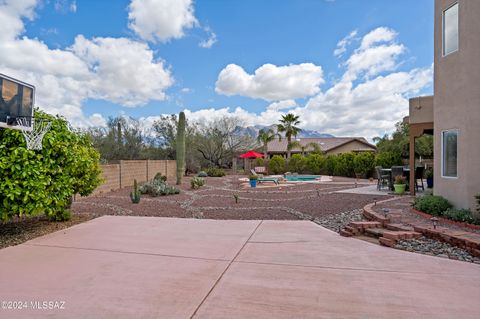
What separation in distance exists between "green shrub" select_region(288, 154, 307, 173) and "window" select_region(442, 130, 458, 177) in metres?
19.2

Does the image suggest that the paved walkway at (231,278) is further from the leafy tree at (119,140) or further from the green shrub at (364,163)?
the leafy tree at (119,140)

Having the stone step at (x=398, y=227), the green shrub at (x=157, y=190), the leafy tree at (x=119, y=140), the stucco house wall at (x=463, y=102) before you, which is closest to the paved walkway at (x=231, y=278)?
the stone step at (x=398, y=227)

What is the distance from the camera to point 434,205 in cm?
723

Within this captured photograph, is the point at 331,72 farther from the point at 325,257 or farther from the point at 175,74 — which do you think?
the point at 325,257

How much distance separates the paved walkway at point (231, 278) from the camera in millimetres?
3127

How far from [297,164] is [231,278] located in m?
24.2

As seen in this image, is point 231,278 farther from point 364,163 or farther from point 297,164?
point 297,164

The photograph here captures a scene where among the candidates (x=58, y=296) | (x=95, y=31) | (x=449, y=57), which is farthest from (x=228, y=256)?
Answer: (x=95, y=31)

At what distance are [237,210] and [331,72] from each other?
12122 millimetres

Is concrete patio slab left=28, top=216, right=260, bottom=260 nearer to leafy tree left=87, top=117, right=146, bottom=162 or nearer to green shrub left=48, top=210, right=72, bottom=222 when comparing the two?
green shrub left=48, top=210, right=72, bottom=222

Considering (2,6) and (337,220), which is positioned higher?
(2,6)

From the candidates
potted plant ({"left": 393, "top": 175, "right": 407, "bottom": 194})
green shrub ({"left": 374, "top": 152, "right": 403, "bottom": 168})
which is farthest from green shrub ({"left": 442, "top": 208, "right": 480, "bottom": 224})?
green shrub ({"left": 374, "top": 152, "right": 403, "bottom": 168})

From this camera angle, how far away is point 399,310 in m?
3.09

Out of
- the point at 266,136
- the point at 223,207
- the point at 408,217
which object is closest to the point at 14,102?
the point at 223,207
